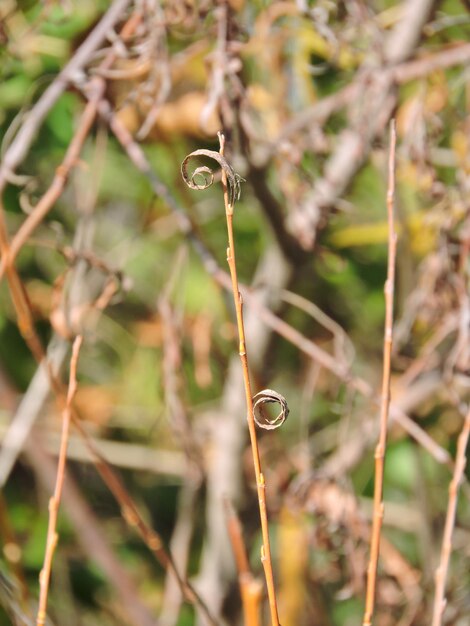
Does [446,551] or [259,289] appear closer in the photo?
[446,551]

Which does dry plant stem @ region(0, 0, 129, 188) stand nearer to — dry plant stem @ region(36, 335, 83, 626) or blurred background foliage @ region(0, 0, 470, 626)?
blurred background foliage @ region(0, 0, 470, 626)

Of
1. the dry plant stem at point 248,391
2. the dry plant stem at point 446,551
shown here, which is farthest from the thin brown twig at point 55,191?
the dry plant stem at point 446,551

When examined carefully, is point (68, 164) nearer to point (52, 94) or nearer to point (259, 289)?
point (52, 94)

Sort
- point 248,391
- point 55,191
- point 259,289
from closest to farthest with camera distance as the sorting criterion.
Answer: point 248,391 → point 55,191 → point 259,289

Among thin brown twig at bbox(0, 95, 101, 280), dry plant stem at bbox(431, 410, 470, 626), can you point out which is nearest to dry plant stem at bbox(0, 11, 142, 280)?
thin brown twig at bbox(0, 95, 101, 280)

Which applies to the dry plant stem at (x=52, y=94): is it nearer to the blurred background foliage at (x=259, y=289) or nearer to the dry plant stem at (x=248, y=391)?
the blurred background foliage at (x=259, y=289)

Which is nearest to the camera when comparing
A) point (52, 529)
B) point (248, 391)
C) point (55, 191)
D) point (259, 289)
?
point (248, 391)

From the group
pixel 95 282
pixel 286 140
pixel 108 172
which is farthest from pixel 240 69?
pixel 108 172

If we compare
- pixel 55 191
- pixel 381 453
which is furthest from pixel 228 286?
pixel 381 453
